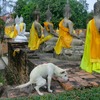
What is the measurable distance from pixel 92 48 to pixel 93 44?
0.07m

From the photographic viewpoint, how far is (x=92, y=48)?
5070 millimetres

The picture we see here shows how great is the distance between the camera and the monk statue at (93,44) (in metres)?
4.92

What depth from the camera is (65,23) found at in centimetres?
866

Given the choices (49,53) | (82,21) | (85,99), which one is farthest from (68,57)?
(82,21)

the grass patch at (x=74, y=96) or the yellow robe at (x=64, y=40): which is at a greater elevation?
the yellow robe at (x=64, y=40)

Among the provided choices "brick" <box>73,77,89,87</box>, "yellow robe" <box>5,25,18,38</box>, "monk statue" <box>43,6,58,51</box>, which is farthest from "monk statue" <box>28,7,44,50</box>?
"yellow robe" <box>5,25,18,38</box>

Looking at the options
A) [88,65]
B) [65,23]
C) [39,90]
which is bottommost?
[39,90]

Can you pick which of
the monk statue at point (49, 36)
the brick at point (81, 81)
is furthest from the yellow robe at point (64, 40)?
the brick at point (81, 81)

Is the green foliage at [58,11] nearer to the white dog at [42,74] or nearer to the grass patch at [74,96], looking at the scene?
the white dog at [42,74]

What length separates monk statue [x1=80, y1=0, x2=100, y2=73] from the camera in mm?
4922

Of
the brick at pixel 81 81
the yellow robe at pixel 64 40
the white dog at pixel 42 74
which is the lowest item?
the brick at pixel 81 81

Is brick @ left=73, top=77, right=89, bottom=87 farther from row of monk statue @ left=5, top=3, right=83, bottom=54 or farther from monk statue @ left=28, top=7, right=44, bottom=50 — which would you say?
monk statue @ left=28, top=7, right=44, bottom=50

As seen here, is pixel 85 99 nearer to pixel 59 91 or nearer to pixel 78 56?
pixel 59 91

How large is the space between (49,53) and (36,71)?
4.71 m
